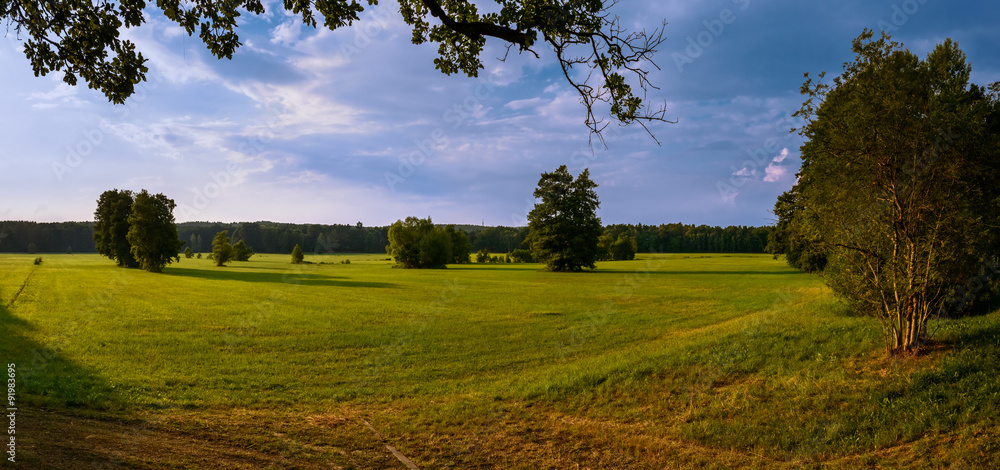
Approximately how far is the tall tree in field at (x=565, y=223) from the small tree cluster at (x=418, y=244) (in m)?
18.7

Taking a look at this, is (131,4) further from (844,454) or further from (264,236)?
(264,236)

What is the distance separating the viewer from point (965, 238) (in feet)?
30.2

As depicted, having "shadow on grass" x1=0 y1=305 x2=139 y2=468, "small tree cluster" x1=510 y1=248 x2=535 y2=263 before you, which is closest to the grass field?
"shadow on grass" x1=0 y1=305 x2=139 y2=468

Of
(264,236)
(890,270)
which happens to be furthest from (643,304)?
(264,236)

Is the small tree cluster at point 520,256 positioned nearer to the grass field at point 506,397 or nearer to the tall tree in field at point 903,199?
the grass field at point 506,397

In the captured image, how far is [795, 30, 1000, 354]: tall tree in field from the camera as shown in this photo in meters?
9.36

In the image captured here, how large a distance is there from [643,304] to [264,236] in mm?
110580

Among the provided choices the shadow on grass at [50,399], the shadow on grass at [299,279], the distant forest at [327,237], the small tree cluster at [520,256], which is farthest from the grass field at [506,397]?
the distant forest at [327,237]

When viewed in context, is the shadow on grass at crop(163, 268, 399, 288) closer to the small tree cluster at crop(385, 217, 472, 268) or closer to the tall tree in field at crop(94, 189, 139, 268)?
the tall tree in field at crop(94, 189, 139, 268)

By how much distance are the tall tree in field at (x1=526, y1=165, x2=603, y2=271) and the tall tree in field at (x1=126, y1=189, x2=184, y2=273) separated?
47325 mm

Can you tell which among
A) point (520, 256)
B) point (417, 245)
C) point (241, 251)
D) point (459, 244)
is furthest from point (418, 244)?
point (241, 251)

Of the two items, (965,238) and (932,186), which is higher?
(932,186)

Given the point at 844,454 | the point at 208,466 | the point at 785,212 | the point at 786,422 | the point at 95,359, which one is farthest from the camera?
the point at 785,212

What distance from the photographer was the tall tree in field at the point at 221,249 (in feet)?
262
